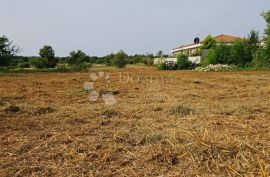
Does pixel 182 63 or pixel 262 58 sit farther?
pixel 182 63

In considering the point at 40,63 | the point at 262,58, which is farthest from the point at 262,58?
the point at 40,63

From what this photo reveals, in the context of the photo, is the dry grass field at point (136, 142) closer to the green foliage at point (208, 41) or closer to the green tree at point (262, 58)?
the green tree at point (262, 58)

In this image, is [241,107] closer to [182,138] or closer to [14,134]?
[182,138]

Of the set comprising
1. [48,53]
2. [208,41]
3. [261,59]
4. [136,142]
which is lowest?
[136,142]

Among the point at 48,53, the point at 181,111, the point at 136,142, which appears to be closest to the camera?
the point at 136,142

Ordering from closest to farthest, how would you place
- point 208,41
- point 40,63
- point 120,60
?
1. point 40,63
2. point 120,60
3. point 208,41

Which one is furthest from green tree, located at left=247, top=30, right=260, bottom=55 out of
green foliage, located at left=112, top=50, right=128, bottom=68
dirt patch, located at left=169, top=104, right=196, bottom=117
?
dirt patch, located at left=169, top=104, right=196, bottom=117

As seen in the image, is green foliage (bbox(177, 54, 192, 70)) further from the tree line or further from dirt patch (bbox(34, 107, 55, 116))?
dirt patch (bbox(34, 107, 55, 116))

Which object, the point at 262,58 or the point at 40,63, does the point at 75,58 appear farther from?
the point at 262,58

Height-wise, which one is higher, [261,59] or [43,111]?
[261,59]

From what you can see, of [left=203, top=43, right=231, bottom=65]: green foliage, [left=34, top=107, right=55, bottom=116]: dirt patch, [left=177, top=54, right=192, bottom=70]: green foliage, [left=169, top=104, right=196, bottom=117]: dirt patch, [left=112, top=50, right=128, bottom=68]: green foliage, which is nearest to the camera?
[left=169, top=104, right=196, bottom=117]: dirt patch

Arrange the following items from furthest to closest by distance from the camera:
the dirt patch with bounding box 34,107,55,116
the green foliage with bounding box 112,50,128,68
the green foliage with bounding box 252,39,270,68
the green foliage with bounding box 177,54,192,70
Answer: the green foliage with bounding box 112,50,128,68
the green foliage with bounding box 177,54,192,70
the green foliage with bounding box 252,39,270,68
the dirt patch with bounding box 34,107,55,116

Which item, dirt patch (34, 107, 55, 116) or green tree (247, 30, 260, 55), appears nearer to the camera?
dirt patch (34, 107, 55, 116)

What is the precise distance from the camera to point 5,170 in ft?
8.23
